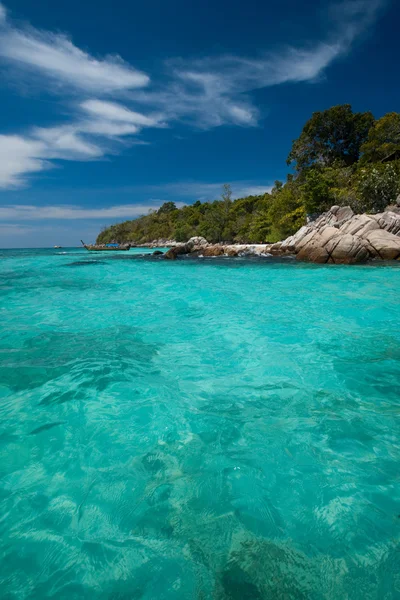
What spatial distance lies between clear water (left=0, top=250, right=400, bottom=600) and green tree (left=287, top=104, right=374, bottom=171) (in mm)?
48090

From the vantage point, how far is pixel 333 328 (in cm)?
729

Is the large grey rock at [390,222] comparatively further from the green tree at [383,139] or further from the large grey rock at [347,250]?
the green tree at [383,139]

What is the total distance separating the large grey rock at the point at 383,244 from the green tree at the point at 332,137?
25648 mm

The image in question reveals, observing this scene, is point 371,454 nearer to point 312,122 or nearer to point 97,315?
point 97,315

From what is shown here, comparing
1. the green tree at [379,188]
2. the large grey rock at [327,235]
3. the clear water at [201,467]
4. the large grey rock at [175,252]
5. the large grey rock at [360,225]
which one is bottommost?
the large grey rock at [175,252]

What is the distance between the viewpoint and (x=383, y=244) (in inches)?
898

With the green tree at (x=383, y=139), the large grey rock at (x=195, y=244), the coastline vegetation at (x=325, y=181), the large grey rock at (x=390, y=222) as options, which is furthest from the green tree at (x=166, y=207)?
the large grey rock at (x=390, y=222)

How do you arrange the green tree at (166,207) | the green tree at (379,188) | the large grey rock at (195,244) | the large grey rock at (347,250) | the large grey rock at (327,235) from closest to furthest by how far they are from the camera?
the large grey rock at (347,250) < the large grey rock at (327,235) < the green tree at (379,188) < the large grey rock at (195,244) < the green tree at (166,207)

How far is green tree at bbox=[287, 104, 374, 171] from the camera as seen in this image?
44.3m

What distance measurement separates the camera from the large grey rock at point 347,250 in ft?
71.6

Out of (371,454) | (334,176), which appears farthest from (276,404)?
(334,176)

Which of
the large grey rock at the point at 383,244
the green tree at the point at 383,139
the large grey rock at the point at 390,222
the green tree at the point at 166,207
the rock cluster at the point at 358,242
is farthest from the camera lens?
the green tree at the point at 166,207

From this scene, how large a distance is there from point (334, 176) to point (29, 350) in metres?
42.8

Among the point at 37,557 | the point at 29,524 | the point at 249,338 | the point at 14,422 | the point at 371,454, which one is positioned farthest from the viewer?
the point at 249,338
